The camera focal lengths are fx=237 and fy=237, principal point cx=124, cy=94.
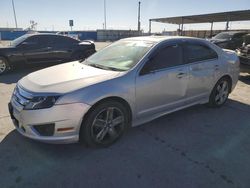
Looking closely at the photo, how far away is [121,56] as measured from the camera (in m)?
4.00

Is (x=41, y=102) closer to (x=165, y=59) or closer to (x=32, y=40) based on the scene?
(x=165, y=59)

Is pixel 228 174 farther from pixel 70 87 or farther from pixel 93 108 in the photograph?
pixel 70 87

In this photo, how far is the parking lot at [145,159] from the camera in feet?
8.72

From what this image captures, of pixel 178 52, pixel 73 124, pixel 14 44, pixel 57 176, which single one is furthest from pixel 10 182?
pixel 14 44

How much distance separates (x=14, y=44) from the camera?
857 centimetres

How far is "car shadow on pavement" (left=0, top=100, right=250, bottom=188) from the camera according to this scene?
2666 millimetres

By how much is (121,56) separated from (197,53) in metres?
1.50

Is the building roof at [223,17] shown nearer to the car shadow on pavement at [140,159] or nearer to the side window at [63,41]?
the side window at [63,41]

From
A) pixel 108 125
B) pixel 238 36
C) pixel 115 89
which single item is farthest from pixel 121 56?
pixel 238 36

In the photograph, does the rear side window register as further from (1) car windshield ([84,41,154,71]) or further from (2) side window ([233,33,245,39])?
(2) side window ([233,33,245,39])

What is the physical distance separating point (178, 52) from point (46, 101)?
2401 mm

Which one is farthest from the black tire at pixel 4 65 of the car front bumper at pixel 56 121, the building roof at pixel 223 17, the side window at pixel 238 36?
the building roof at pixel 223 17

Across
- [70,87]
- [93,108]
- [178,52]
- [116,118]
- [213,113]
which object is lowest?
[213,113]

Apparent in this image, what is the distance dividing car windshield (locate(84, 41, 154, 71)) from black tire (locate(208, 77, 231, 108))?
74.1 inches
